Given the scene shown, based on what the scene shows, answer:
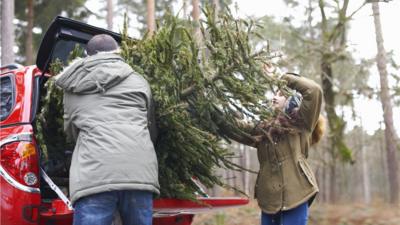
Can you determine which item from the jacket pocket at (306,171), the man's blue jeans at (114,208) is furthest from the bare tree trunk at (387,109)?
the man's blue jeans at (114,208)

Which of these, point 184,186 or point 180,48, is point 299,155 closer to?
point 184,186

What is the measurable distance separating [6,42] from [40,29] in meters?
6.83

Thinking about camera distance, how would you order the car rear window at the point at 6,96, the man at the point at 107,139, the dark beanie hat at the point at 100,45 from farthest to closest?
the car rear window at the point at 6,96
the dark beanie hat at the point at 100,45
the man at the point at 107,139

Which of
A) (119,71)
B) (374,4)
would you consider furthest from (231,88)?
(374,4)

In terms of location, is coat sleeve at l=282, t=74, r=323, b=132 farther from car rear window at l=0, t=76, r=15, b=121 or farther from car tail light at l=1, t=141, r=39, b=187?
car rear window at l=0, t=76, r=15, b=121

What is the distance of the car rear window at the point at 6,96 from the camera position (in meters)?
4.31

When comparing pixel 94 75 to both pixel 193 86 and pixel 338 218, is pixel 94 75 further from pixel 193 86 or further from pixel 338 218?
pixel 338 218

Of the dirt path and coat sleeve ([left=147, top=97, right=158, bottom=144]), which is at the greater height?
coat sleeve ([left=147, top=97, right=158, bottom=144])

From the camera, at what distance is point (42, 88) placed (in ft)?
14.2

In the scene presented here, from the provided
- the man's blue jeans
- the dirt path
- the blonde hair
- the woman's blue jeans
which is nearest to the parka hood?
the man's blue jeans

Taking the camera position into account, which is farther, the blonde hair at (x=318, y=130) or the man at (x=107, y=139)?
the blonde hair at (x=318, y=130)

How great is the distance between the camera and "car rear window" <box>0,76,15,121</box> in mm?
4309

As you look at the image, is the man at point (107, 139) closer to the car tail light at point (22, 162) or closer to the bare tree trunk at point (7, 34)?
the car tail light at point (22, 162)

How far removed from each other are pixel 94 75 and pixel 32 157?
3.79ft
